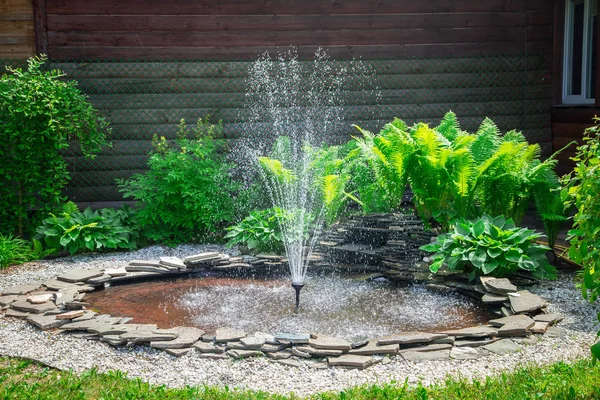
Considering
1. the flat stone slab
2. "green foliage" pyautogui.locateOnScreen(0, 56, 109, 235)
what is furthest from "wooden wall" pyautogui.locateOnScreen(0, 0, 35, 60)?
the flat stone slab

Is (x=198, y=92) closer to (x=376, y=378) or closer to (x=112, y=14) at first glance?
(x=112, y=14)

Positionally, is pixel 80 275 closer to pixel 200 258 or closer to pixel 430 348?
pixel 200 258

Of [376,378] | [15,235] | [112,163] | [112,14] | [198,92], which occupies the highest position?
[112,14]

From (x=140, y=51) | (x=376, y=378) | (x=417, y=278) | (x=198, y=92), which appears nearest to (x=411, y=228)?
(x=417, y=278)

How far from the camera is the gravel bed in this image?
445 centimetres

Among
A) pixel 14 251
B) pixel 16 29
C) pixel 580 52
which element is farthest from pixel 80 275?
pixel 580 52

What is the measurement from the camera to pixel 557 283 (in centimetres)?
655

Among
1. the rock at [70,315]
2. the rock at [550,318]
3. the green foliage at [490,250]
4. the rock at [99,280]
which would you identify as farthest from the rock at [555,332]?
the rock at [99,280]

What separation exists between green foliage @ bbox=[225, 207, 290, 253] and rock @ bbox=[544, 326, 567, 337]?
3.09m

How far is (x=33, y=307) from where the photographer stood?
19.4 ft

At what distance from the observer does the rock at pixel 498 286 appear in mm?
5965

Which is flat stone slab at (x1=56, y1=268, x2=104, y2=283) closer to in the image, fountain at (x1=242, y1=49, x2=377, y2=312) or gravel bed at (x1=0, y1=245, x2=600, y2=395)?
gravel bed at (x1=0, y1=245, x2=600, y2=395)

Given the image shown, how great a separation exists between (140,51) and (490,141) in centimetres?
473

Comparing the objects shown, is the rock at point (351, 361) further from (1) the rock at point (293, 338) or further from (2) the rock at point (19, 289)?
(2) the rock at point (19, 289)
